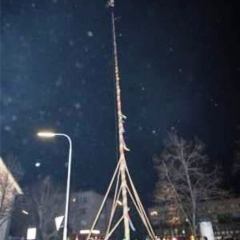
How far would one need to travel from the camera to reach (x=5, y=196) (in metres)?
31.0

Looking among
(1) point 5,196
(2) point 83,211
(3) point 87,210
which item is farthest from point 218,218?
(1) point 5,196

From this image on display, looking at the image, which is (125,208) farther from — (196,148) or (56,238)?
(56,238)

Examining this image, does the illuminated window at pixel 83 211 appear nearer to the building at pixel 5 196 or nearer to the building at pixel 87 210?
the building at pixel 87 210

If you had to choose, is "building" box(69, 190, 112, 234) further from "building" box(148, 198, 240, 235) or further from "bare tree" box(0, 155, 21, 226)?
"bare tree" box(0, 155, 21, 226)

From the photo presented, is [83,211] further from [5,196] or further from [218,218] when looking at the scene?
[5,196]

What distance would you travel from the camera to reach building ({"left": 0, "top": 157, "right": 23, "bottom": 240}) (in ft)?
99.4

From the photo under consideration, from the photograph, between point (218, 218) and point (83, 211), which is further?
point (83, 211)

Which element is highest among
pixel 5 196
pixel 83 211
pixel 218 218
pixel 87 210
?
pixel 87 210

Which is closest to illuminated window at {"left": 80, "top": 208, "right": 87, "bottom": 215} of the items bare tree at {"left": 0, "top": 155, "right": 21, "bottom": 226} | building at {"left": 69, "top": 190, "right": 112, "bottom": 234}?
building at {"left": 69, "top": 190, "right": 112, "bottom": 234}

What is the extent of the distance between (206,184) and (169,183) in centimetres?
341

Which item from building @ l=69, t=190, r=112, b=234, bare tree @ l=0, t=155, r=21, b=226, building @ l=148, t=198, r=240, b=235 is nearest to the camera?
bare tree @ l=0, t=155, r=21, b=226

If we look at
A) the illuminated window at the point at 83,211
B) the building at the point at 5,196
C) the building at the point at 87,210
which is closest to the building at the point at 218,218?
the building at the point at 87,210

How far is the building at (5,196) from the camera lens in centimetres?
3030

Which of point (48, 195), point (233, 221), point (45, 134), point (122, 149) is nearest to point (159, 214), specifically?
point (233, 221)
